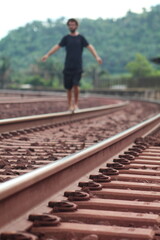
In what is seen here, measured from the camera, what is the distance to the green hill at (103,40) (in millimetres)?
152500

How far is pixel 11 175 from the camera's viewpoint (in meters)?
3.85

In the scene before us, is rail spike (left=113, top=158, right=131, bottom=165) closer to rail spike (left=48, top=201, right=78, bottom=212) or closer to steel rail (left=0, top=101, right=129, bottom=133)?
rail spike (left=48, top=201, right=78, bottom=212)

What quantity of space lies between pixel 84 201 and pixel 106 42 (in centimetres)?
15704

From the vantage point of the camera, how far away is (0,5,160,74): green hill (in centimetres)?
15250

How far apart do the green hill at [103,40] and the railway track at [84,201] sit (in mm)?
142724

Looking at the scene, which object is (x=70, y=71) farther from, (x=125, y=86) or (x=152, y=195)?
(x=125, y=86)

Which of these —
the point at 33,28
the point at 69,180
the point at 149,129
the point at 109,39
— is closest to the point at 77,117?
the point at 149,129

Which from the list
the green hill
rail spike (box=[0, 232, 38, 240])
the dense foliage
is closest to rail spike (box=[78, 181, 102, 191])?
rail spike (box=[0, 232, 38, 240])

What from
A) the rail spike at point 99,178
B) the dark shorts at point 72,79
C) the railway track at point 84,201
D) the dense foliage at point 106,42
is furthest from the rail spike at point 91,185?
the dense foliage at point 106,42

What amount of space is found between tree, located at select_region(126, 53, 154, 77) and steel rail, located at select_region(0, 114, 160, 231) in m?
148

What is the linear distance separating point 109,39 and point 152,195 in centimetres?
15881

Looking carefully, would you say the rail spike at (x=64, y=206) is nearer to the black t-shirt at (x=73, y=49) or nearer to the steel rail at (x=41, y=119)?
the steel rail at (x=41, y=119)

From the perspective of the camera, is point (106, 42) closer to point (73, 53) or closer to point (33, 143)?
point (73, 53)

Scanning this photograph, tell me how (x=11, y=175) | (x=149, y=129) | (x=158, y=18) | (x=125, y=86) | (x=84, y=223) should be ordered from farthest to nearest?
(x=158, y=18)
(x=125, y=86)
(x=149, y=129)
(x=11, y=175)
(x=84, y=223)
